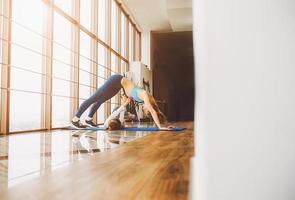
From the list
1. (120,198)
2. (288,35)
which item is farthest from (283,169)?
(120,198)

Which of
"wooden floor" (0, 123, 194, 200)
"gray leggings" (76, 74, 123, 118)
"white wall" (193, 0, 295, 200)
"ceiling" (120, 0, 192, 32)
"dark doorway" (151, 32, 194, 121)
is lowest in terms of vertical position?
"wooden floor" (0, 123, 194, 200)

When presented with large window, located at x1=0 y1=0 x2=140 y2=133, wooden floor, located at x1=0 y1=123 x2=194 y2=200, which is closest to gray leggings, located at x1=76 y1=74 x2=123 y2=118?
large window, located at x1=0 y1=0 x2=140 y2=133

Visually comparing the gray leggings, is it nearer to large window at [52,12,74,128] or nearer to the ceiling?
large window at [52,12,74,128]

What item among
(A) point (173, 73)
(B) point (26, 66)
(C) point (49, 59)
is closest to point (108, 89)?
(C) point (49, 59)

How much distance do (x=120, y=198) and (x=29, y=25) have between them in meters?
3.67

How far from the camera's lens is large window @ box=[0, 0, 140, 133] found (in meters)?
3.40

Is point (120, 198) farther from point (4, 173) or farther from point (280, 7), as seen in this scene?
point (4, 173)

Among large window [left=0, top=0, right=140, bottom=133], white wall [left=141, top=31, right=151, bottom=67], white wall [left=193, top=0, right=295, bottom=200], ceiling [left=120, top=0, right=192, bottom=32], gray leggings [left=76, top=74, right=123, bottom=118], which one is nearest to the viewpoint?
white wall [left=193, top=0, right=295, bottom=200]

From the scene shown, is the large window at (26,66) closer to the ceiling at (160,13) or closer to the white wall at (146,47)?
the ceiling at (160,13)

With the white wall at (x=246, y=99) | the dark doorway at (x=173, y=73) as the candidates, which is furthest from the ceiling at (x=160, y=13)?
the white wall at (x=246, y=99)

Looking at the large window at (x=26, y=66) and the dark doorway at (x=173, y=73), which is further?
the dark doorway at (x=173, y=73)

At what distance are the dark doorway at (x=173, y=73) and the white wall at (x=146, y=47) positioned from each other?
0.66 ft

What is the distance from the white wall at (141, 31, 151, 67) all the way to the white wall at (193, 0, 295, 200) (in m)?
9.57

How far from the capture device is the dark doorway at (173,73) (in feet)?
33.2
